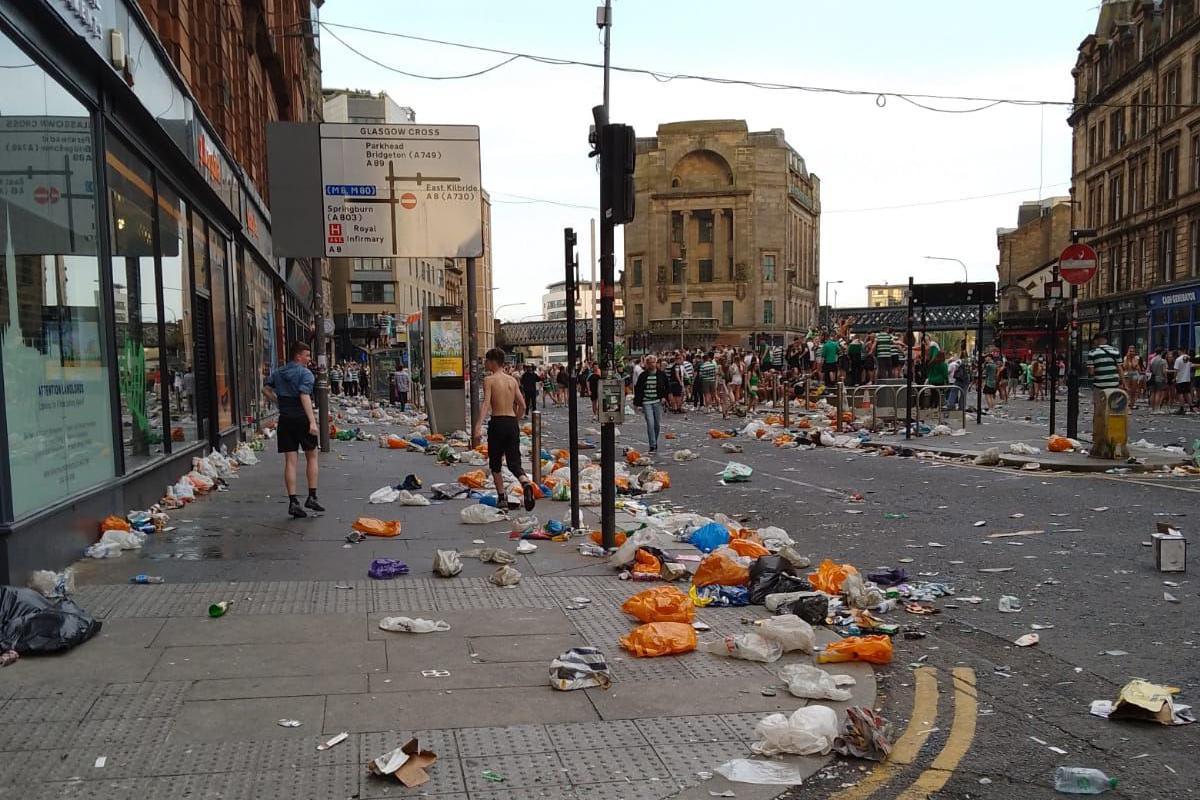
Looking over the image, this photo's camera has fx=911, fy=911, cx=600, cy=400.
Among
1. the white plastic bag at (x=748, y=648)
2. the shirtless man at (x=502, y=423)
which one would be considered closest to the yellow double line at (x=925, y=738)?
the white plastic bag at (x=748, y=648)

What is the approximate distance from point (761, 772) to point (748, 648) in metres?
1.36

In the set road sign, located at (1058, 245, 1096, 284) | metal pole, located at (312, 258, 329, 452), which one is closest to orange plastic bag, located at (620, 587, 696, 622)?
metal pole, located at (312, 258, 329, 452)

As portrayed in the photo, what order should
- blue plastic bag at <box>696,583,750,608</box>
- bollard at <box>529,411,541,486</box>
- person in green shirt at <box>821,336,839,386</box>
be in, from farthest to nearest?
person in green shirt at <box>821,336,839,386</box>, bollard at <box>529,411,541,486</box>, blue plastic bag at <box>696,583,750,608</box>

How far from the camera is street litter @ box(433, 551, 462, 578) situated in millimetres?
6738

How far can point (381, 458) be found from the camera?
15.6m

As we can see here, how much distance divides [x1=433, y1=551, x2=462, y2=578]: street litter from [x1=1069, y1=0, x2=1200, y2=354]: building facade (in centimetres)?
3619

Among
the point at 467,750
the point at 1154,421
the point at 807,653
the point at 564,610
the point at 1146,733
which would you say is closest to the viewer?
the point at 467,750

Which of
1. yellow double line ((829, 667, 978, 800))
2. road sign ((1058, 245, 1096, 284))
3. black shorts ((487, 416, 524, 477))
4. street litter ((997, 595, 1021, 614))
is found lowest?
street litter ((997, 595, 1021, 614))

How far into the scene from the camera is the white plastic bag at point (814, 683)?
14.4 ft

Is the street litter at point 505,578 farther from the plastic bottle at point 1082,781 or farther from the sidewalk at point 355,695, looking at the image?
the plastic bottle at point 1082,781

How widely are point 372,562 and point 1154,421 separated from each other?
20.8 meters

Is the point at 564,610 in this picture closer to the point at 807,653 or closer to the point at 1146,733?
the point at 807,653

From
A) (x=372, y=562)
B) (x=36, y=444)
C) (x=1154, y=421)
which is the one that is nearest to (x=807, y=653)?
(x=372, y=562)

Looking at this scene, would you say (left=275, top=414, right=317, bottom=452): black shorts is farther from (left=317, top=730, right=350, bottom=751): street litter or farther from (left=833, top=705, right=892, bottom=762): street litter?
(left=833, top=705, right=892, bottom=762): street litter
